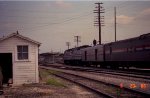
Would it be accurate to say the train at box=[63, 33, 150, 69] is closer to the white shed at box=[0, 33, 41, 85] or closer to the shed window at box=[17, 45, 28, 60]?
the white shed at box=[0, 33, 41, 85]

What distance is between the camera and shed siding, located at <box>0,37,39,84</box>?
22312mm

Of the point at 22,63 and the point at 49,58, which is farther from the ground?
the point at 49,58

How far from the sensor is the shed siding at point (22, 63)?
22.3 metres

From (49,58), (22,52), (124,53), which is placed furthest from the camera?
(49,58)

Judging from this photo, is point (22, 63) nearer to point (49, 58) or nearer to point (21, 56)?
point (21, 56)

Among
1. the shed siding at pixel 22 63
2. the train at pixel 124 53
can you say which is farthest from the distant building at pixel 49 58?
the shed siding at pixel 22 63

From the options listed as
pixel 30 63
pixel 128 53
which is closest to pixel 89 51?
pixel 128 53

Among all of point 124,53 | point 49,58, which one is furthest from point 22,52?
point 49,58

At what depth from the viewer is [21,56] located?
2259cm

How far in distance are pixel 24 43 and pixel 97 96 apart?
30.5 ft

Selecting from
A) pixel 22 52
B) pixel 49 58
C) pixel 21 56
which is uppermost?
pixel 22 52

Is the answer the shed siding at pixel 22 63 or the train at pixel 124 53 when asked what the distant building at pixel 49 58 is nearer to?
the train at pixel 124 53

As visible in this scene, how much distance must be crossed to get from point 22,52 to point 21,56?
0.96 ft

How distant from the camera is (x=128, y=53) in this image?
3378 centimetres
